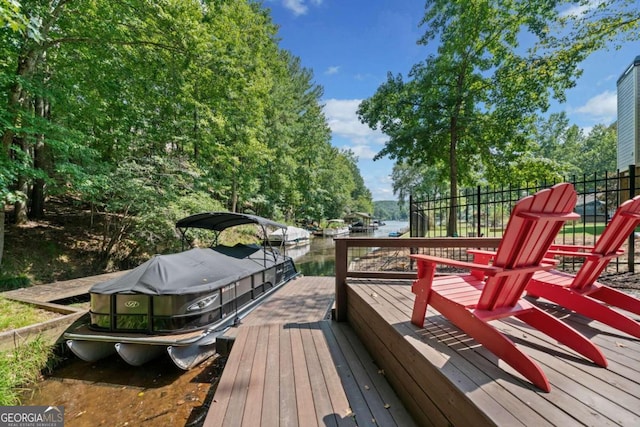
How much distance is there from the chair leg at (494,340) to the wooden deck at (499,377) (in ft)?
0.19

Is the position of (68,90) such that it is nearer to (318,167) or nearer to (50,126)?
(50,126)

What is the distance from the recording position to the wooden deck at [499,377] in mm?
1205

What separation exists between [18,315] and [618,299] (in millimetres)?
7596

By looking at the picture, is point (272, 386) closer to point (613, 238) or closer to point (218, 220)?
point (613, 238)

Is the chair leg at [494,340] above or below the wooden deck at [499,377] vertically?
above

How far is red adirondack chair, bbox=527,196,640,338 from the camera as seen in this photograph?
2049mm

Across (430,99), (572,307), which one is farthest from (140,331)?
(430,99)

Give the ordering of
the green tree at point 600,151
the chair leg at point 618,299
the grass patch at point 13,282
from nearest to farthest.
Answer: the chair leg at point 618,299
the grass patch at point 13,282
the green tree at point 600,151

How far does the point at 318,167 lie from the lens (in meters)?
29.2

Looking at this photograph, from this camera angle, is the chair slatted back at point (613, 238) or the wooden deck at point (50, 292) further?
the wooden deck at point (50, 292)

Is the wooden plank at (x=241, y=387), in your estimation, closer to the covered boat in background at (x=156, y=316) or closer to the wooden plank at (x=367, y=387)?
the wooden plank at (x=367, y=387)

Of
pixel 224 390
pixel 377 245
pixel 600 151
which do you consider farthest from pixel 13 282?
pixel 600 151

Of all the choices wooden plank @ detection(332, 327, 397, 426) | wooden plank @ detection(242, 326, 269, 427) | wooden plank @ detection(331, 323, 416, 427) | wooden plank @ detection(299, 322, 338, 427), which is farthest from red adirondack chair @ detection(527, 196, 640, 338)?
wooden plank @ detection(242, 326, 269, 427)

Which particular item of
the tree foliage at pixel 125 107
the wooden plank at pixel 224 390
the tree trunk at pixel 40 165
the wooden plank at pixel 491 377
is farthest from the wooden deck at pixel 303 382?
the tree trunk at pixel 40 165
